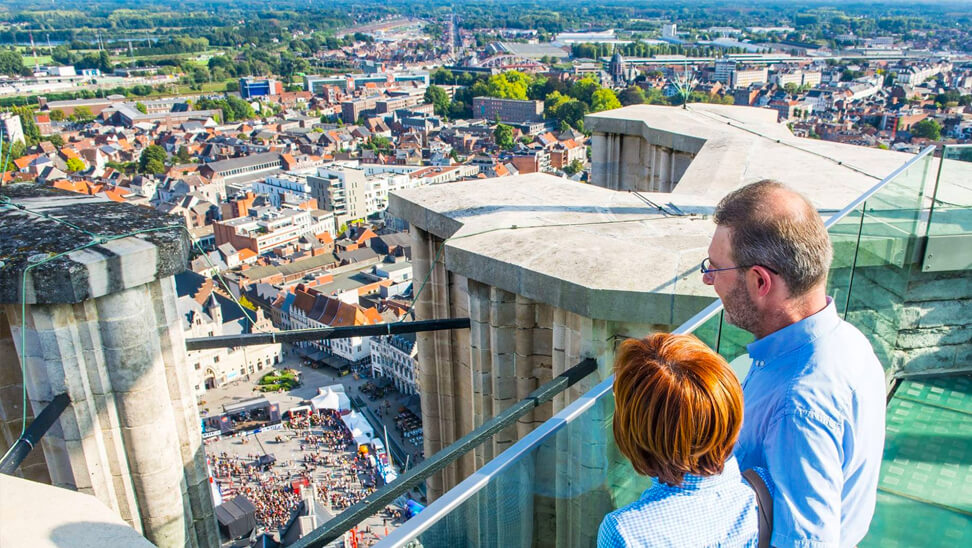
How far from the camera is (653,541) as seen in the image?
3.82 feet

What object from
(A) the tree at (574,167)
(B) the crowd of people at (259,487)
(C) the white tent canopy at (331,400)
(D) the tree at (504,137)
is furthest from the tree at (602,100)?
(B) the crowd of people at (259,487)

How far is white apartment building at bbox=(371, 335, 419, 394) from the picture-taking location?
95.5 ft

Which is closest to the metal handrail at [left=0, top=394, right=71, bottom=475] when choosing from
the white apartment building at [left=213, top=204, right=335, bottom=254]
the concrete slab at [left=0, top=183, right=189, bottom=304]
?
the concrete slab at [left=0, top=183, right=189, bottom=304]

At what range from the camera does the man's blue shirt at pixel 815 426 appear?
4.35 ft

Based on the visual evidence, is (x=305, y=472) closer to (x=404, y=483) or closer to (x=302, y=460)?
(x=302, y=460)

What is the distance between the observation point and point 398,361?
2992cm

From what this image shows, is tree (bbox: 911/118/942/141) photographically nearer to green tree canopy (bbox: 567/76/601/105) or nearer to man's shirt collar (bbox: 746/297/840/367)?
green tree canopy (bbox: 567/76/601/105)

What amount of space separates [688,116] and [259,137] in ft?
207

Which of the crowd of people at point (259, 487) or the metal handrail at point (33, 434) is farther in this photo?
the crowd of people at point (259, 487)

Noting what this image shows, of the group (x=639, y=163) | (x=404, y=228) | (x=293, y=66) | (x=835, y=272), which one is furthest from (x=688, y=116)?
(x=293, y=66)

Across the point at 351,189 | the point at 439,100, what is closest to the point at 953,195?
the point at 351,189

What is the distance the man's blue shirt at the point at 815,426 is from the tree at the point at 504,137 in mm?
59654

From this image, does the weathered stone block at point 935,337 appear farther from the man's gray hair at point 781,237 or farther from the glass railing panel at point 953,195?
the man's gray hair at point 781,237

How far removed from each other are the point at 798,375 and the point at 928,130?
58.8 metres
